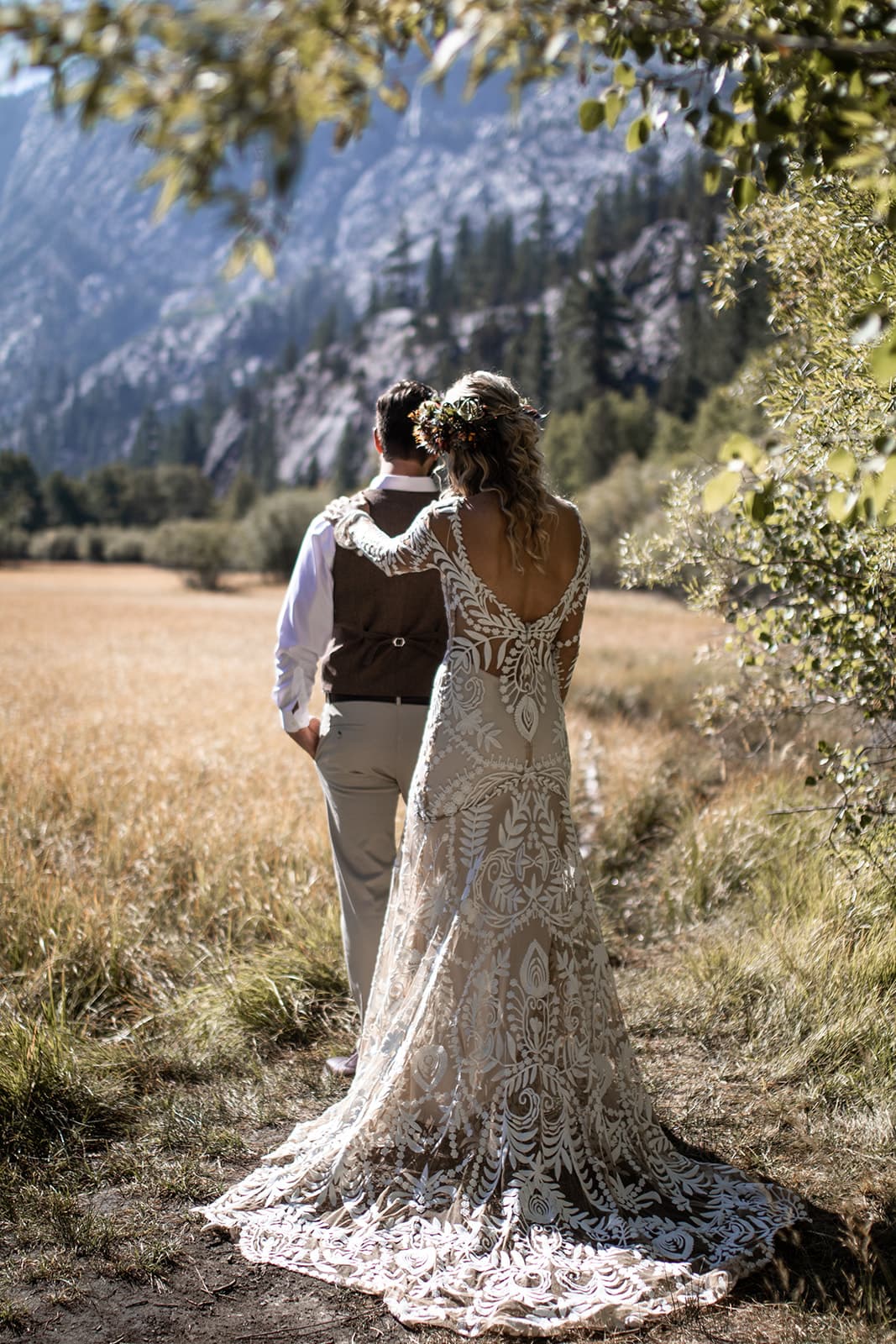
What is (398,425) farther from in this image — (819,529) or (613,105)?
(819,529)

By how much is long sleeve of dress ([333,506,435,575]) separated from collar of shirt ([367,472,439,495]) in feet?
1.13

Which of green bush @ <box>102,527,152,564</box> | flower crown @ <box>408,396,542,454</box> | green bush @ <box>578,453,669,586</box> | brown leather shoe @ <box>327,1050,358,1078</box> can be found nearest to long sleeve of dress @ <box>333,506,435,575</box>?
flower crown @ <box>408,396,542,454</box>

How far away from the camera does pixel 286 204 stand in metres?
2.06

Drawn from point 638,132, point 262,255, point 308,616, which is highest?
point 638,132

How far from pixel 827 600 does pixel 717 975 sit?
6.43 feet

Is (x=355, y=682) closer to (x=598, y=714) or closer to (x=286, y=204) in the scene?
(x=286, y=204)

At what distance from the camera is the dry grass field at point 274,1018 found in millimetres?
3254

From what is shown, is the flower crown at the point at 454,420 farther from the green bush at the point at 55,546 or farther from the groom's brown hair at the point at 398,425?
the green bush at the point at 55,546

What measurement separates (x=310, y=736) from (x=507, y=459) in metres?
1.72

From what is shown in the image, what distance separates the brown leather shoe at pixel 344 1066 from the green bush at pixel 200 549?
6182cm

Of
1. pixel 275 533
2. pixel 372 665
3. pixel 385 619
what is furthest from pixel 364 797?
pixel 275 533

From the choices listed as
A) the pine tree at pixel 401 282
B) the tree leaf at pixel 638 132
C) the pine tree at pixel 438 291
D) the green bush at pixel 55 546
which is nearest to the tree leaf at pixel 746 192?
the tree leaf at pixel 638 132

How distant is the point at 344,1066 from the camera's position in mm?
4691

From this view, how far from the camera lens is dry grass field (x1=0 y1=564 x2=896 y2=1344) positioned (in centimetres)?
325
